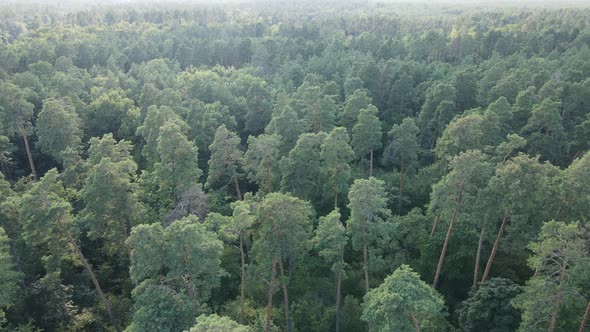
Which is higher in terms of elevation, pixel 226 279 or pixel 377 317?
pixel 377 317

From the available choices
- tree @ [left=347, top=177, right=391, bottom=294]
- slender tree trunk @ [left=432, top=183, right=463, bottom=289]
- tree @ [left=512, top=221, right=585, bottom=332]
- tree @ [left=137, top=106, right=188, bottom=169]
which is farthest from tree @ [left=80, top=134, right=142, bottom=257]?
tree @ [left=512, top=221, right=585, bottom=332]

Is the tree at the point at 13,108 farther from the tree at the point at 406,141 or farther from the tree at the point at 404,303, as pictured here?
the tree at the point at 404,303

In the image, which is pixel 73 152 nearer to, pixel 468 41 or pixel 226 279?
pixel 226 279

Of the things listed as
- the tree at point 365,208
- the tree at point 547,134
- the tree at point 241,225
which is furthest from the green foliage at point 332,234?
the tree at point 547,134

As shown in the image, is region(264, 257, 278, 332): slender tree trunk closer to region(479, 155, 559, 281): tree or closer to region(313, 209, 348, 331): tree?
region(313, 209, 348, 331): tree

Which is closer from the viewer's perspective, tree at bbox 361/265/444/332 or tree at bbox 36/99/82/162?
tree at bbox 361/265/444/332

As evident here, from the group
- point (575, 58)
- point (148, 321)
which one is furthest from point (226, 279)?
point (575, 58)

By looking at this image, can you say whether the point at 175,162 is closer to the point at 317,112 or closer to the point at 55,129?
the point at 55,129
